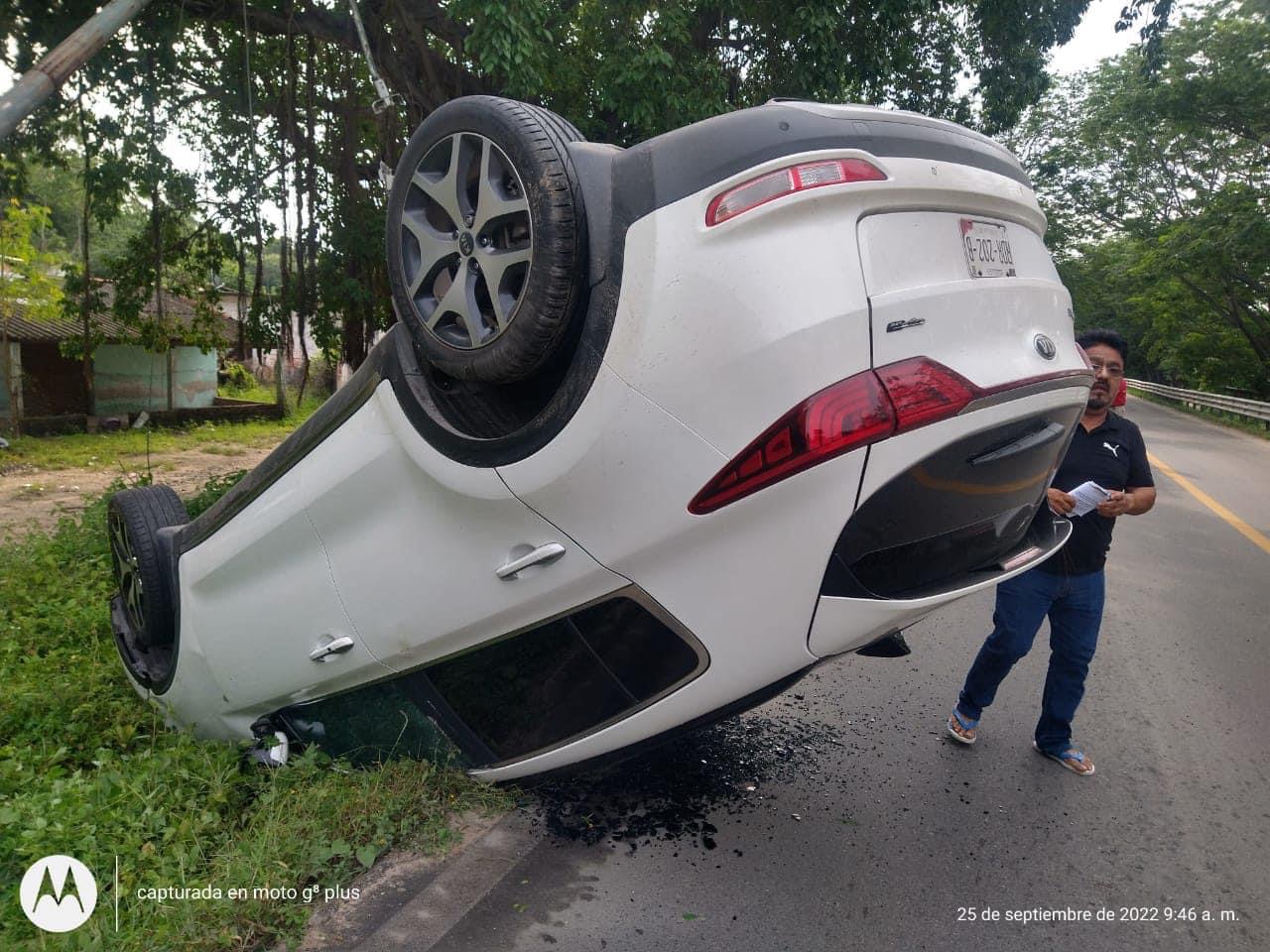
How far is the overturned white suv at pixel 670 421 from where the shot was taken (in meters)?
1.92

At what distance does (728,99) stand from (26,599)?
614 centimetres

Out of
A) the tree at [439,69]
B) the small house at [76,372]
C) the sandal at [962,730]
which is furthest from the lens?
the small house at [76,372]

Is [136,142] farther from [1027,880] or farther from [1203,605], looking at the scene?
[1203,605]

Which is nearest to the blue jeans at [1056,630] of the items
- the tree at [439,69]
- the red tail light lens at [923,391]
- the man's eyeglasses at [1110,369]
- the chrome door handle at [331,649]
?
the man's eyeglasses at [1110,369]

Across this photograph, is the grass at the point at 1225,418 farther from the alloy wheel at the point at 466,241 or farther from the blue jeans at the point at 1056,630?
the alloy wheel at the point at 466,241

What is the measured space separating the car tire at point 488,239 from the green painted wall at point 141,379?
65.9ft

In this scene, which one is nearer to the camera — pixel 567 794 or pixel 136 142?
pixel 567 794

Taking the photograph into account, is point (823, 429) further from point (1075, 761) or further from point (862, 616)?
point (1075, 761)

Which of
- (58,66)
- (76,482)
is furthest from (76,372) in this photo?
(58,66)

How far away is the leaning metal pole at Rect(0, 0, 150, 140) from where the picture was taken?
4277 millimetres

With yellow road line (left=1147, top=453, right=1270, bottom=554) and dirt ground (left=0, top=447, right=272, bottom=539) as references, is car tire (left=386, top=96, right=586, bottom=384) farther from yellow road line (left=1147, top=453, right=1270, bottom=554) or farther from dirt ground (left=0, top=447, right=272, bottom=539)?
yellow road line (left=1147, top=453, right=1270, bottom=554)

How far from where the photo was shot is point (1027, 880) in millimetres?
2812

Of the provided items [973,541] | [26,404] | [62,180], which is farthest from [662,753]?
[62,180]

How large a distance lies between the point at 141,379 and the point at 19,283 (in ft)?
19.2
